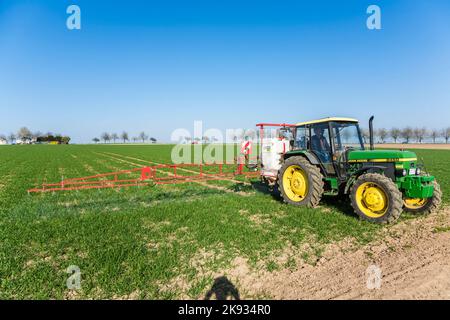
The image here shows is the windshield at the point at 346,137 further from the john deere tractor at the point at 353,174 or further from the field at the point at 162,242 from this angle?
the field at the point at 162,242

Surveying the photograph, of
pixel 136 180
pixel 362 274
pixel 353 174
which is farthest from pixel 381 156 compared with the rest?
pixel 136 180

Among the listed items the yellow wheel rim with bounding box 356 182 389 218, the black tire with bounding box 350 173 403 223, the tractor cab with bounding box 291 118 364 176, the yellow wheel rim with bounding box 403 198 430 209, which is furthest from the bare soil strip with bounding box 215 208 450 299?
the tractor cab with bounding box 291 118 364 176

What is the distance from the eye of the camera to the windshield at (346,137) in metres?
7.12

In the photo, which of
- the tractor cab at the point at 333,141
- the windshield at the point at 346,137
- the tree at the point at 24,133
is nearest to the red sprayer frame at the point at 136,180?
the tractor cab at the point at 333,141

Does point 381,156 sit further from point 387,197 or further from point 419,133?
point 419,133

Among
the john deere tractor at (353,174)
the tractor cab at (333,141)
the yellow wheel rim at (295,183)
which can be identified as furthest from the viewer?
the yellow wheel rim at (295,183)

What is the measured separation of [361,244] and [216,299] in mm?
3039

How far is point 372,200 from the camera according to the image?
5988 mm

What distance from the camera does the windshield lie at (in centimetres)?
712

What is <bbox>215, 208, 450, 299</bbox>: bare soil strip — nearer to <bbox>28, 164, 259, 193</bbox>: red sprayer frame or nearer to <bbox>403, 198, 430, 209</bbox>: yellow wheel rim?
<bbox>403, 198, 430, 209</bbox>: yellow wheel rim

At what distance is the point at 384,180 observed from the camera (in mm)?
5785

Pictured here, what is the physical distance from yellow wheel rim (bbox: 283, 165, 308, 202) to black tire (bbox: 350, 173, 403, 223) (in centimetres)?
157

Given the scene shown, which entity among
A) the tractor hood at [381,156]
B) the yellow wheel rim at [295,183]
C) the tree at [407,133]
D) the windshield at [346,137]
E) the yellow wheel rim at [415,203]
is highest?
the tree at [407,133]
